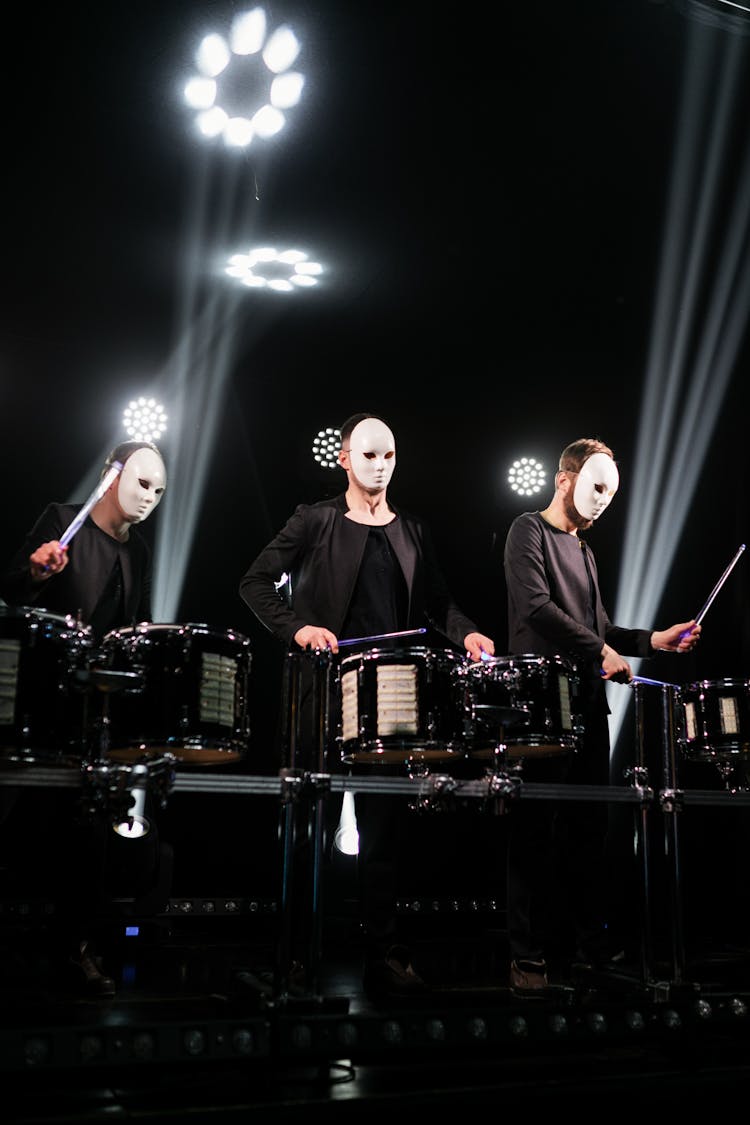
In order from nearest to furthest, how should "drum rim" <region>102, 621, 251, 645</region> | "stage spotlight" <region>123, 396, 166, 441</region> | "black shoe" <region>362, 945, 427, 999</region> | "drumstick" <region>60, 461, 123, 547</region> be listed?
"drum rim" <region>102, 621, 251, 645</region> → "black shoe" <region>362, 945, 427, 999</region> → "drumstick" <region>60, 461, 123, 547</region> → "stage spotlight" <region>123, 396, 166, 441</region>

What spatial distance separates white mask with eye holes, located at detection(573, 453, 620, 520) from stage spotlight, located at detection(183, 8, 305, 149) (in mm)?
1965

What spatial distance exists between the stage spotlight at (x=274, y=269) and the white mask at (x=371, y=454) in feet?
5.03

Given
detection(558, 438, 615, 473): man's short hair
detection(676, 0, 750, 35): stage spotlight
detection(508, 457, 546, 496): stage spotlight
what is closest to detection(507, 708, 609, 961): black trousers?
detection(558, 438, 615, 473): man's short hair

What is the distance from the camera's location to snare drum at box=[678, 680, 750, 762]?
4094 millimetres

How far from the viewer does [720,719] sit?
4117 mm

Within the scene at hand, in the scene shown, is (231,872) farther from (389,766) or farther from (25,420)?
(25,420)

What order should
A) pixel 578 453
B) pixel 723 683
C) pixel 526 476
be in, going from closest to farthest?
pixel 723 683 < pixel 578 453 < pixel 526 476

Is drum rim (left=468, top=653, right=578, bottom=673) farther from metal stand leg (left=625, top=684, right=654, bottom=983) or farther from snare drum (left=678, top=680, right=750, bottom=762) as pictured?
snare drum (left=678, top=680, right=750, bottom=762)

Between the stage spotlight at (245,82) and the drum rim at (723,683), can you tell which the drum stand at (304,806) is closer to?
the drum rim at (723,683)

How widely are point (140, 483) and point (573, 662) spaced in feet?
6.20

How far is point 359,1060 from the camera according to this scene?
2.85 m

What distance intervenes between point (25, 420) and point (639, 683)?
11.0 ft

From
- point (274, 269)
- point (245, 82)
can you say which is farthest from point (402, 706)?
point (274, 269)

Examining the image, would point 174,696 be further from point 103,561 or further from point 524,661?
point 524,661
